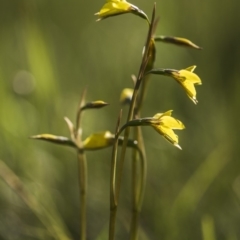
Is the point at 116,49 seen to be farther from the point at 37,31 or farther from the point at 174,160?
the point at 174,160

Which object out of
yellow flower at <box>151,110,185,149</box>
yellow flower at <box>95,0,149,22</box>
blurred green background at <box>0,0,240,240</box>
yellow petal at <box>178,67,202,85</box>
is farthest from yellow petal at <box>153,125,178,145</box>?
blurred green background at <box>0,0,240,240</box>

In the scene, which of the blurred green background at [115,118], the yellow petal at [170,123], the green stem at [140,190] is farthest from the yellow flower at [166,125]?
the blurred green background at [115,118]

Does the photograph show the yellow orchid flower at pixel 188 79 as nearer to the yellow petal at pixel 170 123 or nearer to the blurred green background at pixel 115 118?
the yellow petal at pixel 170 123

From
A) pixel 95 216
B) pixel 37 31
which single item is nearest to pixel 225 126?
pixel 95 216

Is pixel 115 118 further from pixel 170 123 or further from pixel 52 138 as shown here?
pixel 170 123

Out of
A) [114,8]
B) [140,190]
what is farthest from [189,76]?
[140,190]

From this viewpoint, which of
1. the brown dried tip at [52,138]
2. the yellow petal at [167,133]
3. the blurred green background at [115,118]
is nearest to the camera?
the yellow petal at [167,133]

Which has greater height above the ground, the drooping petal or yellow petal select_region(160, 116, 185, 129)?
yellow petal select_region(160, 116, 185, 129)

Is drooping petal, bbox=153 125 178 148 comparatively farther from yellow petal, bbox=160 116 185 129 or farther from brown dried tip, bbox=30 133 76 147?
brown dried tip, bbox=30 133 76 147
